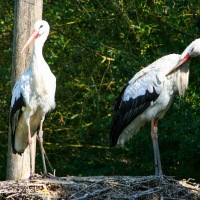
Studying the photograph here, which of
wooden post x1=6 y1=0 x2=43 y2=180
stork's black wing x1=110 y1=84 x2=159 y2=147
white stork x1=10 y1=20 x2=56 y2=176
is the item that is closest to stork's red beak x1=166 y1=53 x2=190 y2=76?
stork's black wing x1=110 y1=84 x2=159 y2=147

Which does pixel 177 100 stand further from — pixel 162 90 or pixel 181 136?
pixel 162 90

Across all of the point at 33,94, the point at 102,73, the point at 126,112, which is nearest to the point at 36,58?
the point at 33,94

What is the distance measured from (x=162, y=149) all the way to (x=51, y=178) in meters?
3.79

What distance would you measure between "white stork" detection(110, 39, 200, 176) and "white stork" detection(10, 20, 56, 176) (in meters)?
0.93

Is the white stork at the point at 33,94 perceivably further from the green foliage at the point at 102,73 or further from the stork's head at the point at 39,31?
the green foliage at the point at 102,73

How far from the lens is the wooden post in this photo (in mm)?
9664

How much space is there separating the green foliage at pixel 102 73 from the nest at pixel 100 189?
9.87 feet

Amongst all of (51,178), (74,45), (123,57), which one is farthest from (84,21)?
(51,178)

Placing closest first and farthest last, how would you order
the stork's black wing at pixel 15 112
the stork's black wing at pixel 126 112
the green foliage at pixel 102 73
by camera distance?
the stork's black wing at pixel 15 112 → the stork's black wing at pixel 126 112 → the green foliage at pixel 102 73

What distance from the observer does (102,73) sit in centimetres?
1329

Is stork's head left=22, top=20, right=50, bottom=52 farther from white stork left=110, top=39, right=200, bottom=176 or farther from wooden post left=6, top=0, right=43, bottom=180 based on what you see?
white stork left=110, top=39, right=200, bottom=176

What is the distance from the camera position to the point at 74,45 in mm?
13188

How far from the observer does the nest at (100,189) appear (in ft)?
28.1

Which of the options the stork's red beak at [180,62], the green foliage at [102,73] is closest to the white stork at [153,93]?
the stork's red beak at [180,62]
